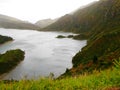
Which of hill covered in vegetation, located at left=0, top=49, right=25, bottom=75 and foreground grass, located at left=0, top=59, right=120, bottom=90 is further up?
foreground grass, located at left=0, top=59, right=120, bottom=90

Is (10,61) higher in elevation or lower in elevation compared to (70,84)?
lower

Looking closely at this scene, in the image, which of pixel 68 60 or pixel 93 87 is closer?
pixel 93 87

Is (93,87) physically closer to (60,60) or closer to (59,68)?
(59,68)

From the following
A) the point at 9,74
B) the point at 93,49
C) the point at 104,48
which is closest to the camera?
the point at 9,74

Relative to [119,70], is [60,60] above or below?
below

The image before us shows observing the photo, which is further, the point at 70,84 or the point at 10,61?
the point at 10,61

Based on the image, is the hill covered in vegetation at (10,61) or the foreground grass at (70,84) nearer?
the foreground grass at (70,84)

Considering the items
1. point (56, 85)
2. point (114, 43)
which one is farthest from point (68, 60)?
point (56, 85)

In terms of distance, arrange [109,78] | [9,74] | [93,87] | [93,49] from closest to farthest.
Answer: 1. [93,87]
2. [109,78]
3. [9,74]
4. [93,49]

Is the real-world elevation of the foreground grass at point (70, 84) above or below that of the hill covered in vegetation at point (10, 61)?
above

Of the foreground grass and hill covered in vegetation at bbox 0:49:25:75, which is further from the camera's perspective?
hill covered in vegetation at bbox 0:49:25:75

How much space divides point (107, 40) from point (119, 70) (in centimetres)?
8056

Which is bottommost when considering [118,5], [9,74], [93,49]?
[9,74]

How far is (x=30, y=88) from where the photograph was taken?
10016 millimetres
